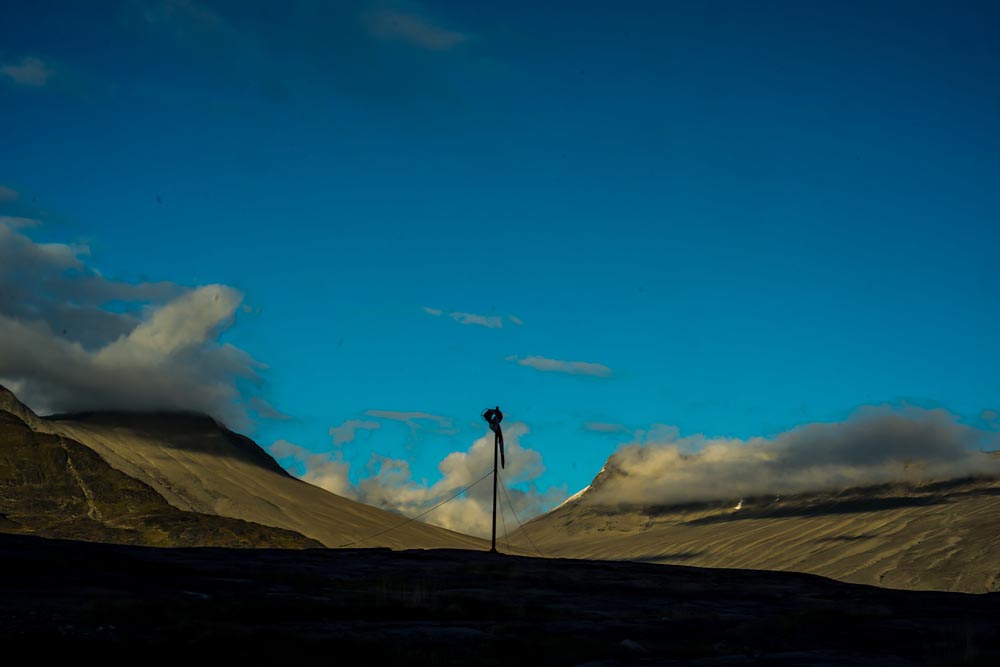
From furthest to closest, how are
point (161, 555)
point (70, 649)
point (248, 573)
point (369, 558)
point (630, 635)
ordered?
point (369, 558), point (161, 555), point (248, 573), point (630, 635), point (70, 649)

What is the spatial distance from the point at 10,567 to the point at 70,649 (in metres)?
8.43

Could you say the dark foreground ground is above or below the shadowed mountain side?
below

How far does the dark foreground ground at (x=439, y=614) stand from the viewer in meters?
15.2

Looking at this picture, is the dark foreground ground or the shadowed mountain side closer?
the dark foreground ground

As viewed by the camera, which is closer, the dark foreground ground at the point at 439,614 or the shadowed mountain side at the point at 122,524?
the dark foreground ground at the point at 439,614

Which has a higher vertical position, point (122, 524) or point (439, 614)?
point (122, 524)

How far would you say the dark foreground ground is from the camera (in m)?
15.2

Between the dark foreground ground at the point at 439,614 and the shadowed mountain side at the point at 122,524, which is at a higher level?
the shadowed mountain side at the point at 122,524

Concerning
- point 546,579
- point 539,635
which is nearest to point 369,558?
point 546,579

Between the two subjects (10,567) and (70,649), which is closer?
(70,649)

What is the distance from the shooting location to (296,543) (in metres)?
187

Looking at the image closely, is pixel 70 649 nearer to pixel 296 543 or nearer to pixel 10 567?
pixel 10 567

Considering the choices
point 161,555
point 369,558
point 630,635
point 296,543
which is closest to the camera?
point 630,635

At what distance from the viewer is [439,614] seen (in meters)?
21.0
